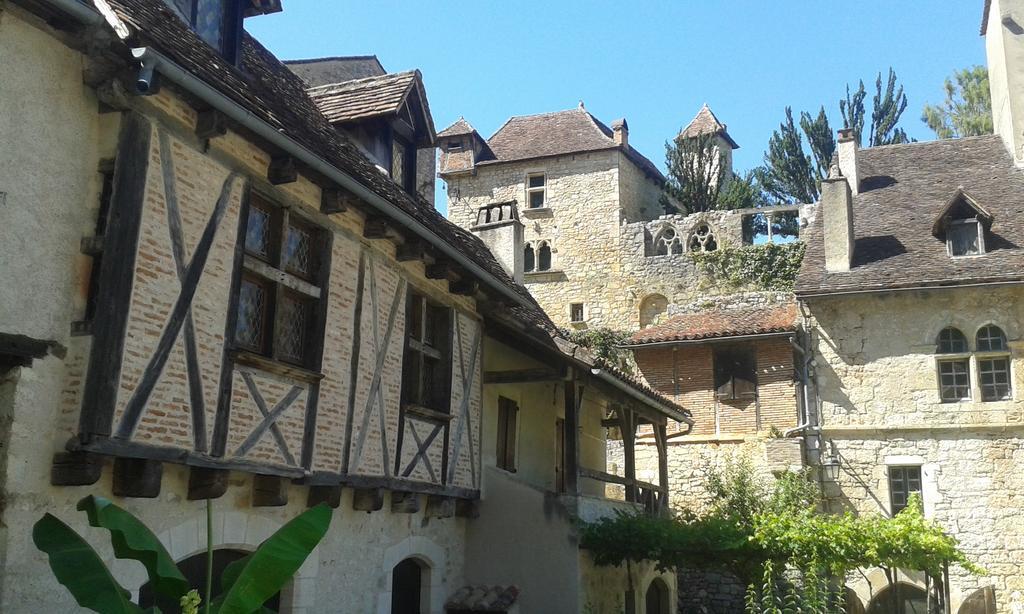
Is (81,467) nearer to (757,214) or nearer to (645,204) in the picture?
(757,214)

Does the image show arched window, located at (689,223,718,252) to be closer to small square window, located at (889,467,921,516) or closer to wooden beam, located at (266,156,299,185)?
small square window, located at (889,467,921,516)

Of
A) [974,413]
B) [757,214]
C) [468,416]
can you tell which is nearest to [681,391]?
[974,413]

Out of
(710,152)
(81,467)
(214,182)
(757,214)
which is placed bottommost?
(81,467)

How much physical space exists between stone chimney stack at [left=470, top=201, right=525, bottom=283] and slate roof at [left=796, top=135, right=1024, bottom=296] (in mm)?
6469

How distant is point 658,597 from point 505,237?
6465 millimetres

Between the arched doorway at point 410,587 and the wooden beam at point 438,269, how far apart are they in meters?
3.11

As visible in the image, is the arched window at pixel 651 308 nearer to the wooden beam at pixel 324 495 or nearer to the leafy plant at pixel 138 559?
the wooden beam at pixel 324 495

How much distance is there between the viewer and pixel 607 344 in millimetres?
28156

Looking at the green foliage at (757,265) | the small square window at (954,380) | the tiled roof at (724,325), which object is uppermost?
the green foliage at (757,265)

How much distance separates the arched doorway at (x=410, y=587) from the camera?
34.6 ft

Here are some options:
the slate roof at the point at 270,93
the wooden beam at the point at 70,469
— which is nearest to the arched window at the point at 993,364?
the slate roof at the point at 270,93

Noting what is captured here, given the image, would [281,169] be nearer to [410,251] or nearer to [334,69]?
[410,251]

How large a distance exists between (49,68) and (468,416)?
6.38 m

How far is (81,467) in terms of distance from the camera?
5852 mm
